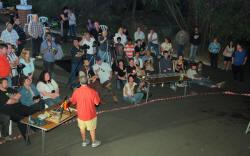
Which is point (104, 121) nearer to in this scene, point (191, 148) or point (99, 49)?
point (191, 148)

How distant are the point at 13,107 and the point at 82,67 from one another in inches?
122

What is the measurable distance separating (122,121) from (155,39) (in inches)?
264

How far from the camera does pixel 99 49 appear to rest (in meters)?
11.2

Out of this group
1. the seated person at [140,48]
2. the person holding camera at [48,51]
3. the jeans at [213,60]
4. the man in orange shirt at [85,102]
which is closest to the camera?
the man in orange shirt at [85,102]

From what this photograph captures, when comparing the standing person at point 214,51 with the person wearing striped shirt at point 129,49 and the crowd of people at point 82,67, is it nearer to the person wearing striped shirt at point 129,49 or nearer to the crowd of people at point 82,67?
the crowd of people at point 82,67

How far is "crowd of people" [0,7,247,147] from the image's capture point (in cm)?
707

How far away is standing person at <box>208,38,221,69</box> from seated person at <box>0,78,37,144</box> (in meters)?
8.73

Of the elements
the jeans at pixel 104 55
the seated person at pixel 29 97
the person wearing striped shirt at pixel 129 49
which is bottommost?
the seated person at pixel 29 97

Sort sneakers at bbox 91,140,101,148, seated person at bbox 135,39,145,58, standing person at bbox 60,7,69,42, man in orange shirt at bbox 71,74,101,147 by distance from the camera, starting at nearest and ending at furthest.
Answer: man in orange shirt at bbox 71,74,101,147
sneakers at bbox 91,140,101,148
seated person at bbox 135,39,145,58
standing person at bbox 60,7,69,42

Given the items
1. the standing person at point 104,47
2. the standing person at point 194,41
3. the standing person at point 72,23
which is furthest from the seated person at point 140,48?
the standing person at point 72,23

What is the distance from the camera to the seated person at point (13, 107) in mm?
6672

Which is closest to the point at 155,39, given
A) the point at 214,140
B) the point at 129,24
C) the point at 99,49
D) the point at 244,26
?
the point at 99,49

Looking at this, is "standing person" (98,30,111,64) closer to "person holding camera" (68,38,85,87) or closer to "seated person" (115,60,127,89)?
"person holding camera" (68,38,85,87)

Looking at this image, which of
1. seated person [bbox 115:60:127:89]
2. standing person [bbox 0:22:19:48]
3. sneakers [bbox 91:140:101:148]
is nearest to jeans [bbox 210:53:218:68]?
seated person [bbox 115:60:127:89]
